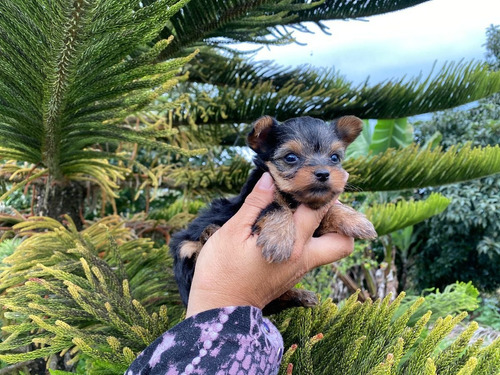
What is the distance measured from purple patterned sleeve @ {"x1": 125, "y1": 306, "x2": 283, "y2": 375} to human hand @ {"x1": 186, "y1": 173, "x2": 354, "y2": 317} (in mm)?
127

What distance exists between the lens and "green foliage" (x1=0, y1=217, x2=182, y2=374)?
1.20 metres

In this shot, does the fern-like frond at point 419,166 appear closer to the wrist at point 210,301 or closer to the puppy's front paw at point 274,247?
the puppy's front paw at point 274,247

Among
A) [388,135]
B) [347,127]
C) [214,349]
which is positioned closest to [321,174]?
[347,127]

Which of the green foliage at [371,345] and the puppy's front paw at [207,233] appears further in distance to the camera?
the puppy's front paw at [207,233]

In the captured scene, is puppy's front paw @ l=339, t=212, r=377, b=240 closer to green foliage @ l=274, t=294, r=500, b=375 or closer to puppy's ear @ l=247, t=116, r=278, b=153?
green foliage @ l=274, t=294, r=500, b=375

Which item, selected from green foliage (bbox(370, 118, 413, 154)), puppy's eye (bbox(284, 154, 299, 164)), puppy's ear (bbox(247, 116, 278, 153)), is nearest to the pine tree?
puppy's ear (bbox(247, 116, 278, 153))

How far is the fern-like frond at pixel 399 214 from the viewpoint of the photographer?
269 centimetres

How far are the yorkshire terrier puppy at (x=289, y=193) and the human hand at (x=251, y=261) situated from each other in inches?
1.4

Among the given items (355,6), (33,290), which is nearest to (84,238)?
(33,290)

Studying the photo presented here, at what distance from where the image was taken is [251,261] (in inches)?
44.6

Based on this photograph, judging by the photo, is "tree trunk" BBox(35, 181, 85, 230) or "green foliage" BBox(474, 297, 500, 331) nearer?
"tree trunk" BBox(35, 181, 85, 230)

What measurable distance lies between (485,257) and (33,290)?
689cm

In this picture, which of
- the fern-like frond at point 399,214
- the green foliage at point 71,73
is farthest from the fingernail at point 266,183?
the fern-like frond at point 399,214

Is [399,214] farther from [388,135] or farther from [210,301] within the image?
[388,135]
